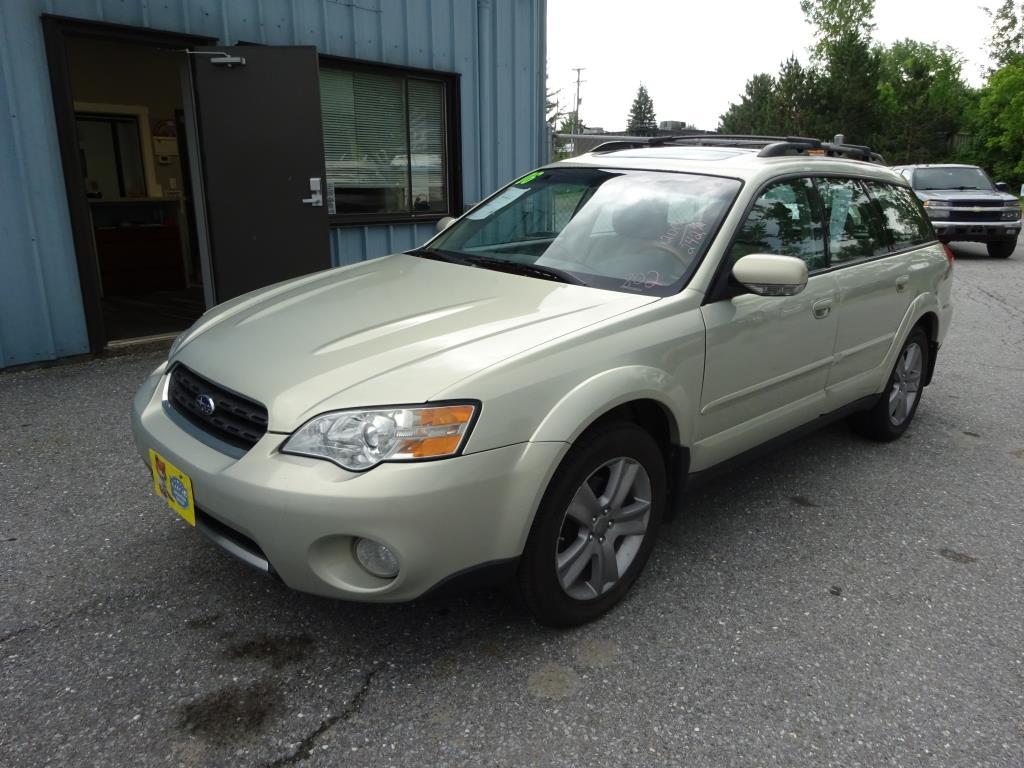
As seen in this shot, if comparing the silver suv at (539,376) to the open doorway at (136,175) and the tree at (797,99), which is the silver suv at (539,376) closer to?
the open doorway at (136,175)

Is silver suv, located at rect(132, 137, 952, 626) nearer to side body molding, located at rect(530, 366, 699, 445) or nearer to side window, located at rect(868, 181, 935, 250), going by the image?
side body molding, located at rect(530, 366, 699, 445)

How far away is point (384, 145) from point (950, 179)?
40.8ft

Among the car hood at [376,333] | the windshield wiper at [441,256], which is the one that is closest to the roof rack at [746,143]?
the windshield wiper at [441,256]

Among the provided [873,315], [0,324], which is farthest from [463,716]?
[0,324]

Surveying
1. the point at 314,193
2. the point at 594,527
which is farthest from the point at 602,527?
the point at 314,193

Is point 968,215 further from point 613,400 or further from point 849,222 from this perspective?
point 613,400

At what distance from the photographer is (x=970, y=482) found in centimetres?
412

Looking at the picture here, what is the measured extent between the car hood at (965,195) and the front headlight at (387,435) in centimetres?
1481

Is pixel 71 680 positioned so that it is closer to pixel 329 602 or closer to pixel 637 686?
pixel 329 602

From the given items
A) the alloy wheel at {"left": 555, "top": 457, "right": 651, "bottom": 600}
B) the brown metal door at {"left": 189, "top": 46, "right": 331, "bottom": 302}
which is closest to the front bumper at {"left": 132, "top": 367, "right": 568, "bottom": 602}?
the alloy wheel at {"left": 555, "top": 457, "right": 651, "bottom": 600}

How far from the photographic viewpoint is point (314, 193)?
22.4ft

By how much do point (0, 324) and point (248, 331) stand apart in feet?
12.7

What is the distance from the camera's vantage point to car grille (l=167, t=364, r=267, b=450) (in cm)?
236

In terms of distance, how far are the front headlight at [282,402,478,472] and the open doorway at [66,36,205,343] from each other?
672cm
